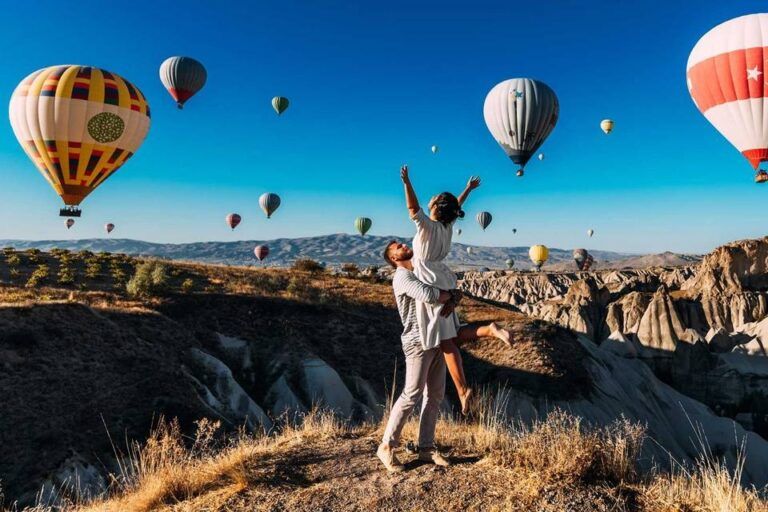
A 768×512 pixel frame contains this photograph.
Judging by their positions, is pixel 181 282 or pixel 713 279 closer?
pixel 181 282

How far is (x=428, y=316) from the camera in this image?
500 centimetres

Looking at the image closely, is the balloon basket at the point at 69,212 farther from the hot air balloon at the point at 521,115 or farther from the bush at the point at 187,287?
the hot air balloon at the point at 521,115

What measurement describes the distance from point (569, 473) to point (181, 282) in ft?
89.9

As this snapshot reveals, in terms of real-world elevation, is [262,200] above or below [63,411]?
above

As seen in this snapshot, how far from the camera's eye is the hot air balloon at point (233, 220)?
77.3 m

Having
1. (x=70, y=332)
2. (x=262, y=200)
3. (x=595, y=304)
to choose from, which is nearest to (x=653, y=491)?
(x=70, y=332)

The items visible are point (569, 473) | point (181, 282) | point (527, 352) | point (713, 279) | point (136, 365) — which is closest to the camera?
point (569, 473)

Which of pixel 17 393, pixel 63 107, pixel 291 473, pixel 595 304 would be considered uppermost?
pixel 63 107

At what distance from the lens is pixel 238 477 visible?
5277mm

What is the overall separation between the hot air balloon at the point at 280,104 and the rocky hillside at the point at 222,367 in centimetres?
2747

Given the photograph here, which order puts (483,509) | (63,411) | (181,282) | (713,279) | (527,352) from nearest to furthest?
Result: 1. (483,509)
2. (63,411)
3. (527,352)
4. (181,282)
5. (713,279)

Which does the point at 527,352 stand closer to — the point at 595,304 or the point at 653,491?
the point at 653,491

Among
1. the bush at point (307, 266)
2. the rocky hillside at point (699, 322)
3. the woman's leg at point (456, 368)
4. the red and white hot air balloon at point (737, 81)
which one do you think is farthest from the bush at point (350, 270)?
the woman's leg at point (456, 368)

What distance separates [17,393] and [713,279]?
3533 inches
